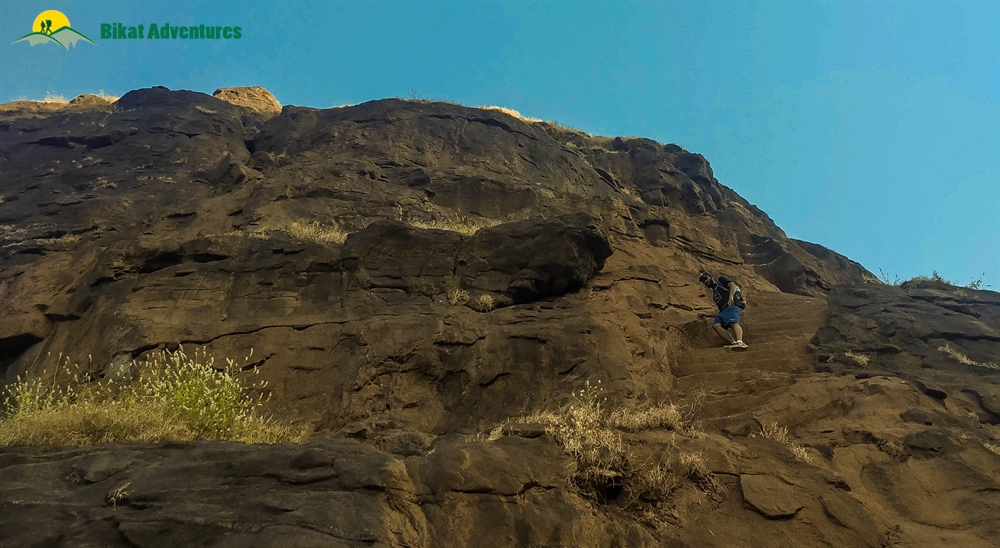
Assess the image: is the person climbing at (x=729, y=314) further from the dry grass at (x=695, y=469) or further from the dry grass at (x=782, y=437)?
the dry grass at (x=695, y=469)

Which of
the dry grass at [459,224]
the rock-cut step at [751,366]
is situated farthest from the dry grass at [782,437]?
the dry grass at [459,224]

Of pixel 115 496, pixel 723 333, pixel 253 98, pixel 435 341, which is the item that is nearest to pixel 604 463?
pixel 115 496

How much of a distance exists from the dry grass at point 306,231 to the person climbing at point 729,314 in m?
7.55

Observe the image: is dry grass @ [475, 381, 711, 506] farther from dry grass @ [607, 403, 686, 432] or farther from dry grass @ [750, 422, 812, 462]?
dry grass @ [750, 422, 812, 462]

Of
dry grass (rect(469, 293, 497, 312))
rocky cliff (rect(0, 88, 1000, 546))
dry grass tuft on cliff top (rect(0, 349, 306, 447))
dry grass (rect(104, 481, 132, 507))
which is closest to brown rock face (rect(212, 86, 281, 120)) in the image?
rocky cliff (rect(0, 88, 1000, 546))

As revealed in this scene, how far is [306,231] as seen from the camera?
12867mm

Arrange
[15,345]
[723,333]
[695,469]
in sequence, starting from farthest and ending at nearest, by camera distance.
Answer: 1. [723,333]
2. [15,345]
3. [695,469]

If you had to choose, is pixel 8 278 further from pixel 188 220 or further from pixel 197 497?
pixel 197 497

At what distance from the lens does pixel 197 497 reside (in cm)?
429

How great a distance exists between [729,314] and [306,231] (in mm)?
8674

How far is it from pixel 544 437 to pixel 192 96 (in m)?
21.9

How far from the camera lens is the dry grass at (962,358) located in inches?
361

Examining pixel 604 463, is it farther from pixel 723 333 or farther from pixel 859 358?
pixel 859 358

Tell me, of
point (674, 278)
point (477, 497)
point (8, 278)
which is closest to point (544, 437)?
point (477, 497)
